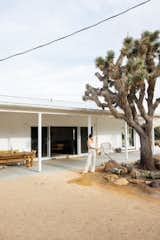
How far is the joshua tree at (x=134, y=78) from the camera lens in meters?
9.09

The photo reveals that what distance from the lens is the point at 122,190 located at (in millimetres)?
7363

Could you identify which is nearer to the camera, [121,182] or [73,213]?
[73,213]

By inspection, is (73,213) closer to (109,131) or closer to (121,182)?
(121,182)

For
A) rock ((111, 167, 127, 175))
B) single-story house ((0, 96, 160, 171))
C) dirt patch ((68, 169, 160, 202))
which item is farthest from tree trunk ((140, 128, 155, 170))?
single-story house ((0, 96, 160, 171))

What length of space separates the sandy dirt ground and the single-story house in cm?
413

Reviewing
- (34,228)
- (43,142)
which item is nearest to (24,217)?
(34,228)

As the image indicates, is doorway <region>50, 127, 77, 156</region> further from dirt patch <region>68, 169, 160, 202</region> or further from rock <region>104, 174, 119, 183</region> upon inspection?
rock <region>104, 174, 119, 183</region>

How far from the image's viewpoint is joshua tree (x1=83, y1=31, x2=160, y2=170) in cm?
909

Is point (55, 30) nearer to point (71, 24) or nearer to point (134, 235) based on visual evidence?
point (71, 24)

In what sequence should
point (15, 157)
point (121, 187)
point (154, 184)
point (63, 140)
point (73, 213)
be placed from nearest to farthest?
point (73, 213) < point (154, 184) < point (121, 187) < point (15, 157) < point (63, 140)

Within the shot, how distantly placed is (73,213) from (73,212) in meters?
0.07

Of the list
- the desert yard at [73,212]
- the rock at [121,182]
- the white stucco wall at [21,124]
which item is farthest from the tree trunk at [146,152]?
the white stucco wall at [21,124]

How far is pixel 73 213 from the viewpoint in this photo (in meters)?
5.24

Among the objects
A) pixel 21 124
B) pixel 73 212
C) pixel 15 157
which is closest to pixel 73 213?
pixel 73 212
